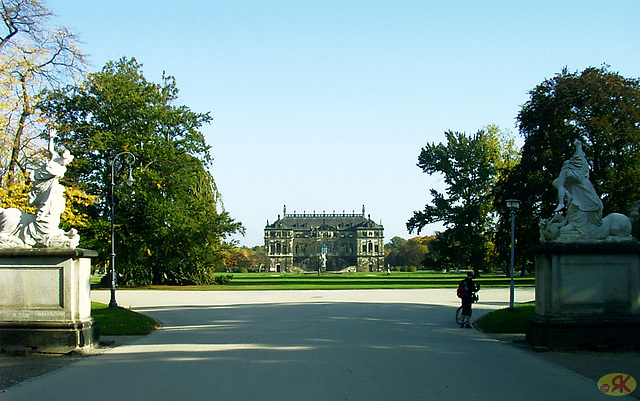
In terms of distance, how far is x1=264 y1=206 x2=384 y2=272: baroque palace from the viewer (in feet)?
520

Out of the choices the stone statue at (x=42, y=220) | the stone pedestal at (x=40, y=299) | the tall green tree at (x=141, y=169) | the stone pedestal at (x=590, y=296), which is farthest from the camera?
the tall green tree at (x=141, y=169)

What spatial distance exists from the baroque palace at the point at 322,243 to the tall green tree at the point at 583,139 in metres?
122

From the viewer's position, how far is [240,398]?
8.20 meters

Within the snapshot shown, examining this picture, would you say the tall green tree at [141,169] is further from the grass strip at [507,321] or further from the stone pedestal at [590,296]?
the stone pedestal at [590,296]

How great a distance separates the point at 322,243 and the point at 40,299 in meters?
152

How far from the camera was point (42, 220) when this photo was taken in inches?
498

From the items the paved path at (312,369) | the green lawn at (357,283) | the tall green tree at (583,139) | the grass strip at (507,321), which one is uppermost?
the tall green tree at (583,139)

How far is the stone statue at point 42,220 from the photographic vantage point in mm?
12562

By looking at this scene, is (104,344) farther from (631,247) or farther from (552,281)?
(631,247)

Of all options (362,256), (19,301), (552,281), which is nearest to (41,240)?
(19,301)

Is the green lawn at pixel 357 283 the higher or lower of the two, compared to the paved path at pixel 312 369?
lower

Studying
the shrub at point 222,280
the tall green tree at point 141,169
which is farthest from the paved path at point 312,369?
the shrub at point 222,280

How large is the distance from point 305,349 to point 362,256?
14606cm

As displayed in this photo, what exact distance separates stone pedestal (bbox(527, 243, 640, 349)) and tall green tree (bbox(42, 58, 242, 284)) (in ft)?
108
